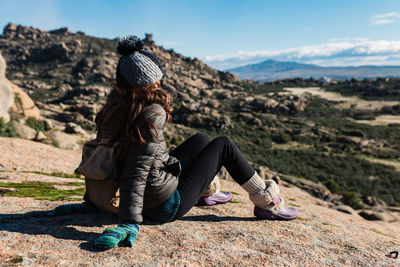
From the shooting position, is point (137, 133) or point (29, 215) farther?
point (29, 215)

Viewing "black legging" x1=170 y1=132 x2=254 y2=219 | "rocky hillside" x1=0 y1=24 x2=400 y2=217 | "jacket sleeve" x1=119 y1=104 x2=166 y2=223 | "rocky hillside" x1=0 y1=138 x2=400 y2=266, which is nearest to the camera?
"rocky hillside" x1=0 y1=138 x2=400 y2=266

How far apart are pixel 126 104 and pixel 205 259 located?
1773mm

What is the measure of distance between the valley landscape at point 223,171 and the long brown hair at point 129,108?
3.71 feet

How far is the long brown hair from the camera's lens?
287cm

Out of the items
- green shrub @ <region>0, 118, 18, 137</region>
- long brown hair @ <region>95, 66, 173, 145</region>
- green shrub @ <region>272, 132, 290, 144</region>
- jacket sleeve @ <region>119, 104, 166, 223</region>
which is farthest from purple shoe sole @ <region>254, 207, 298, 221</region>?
green shrub @ <region>272, 132, 290, 144</region>

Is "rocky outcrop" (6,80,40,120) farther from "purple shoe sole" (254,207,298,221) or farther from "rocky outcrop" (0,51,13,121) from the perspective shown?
"purple shoe sole" (254,207,298,221)

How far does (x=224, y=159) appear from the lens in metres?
3.82

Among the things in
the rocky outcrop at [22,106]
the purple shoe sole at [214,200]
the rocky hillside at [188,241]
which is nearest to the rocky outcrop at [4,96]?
the rocky outcrop at [22,106]

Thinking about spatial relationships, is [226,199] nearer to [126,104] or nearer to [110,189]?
[110,189]

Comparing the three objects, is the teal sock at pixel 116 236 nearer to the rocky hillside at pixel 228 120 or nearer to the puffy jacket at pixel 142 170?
the puffy jacket at pixel 142 170

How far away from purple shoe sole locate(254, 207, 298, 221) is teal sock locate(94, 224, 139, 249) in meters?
2.02

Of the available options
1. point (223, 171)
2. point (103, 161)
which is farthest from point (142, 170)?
point (223, 171)

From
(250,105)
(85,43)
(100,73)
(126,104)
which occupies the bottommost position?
(250,105)

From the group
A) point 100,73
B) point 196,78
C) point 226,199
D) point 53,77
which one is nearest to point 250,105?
point 196,78
